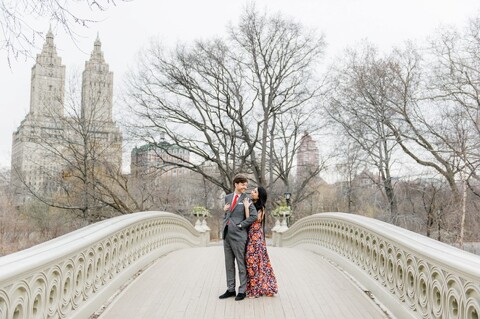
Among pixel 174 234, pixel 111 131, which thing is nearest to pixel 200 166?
pixel 111 131

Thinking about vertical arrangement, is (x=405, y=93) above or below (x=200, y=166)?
above

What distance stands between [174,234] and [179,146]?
15256 millimetres

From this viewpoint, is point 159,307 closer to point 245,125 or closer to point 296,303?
point 296,303

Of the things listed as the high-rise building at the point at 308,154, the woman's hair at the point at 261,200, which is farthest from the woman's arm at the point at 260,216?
the high-rise building at the point at 308,154

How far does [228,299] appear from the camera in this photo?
514cm

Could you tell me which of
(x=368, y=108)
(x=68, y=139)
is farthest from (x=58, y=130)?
(x=368, y=108)

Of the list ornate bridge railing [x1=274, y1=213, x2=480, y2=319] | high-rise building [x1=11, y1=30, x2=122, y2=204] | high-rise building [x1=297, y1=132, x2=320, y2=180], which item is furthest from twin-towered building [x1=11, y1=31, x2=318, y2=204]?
ornate bridge railing [x1=274, y1=213, x2=480, y2=319]

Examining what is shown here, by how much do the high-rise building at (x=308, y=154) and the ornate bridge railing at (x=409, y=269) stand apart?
79.0ft

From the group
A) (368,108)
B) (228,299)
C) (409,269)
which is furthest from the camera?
(368,108)

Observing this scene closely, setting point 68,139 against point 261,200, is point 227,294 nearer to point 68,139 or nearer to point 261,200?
point 261,200

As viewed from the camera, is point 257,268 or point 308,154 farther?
point 308,154

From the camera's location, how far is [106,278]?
5414 millimetres

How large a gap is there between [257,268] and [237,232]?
0.50m

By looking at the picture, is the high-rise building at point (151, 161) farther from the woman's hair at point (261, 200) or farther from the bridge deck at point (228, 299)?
the woman's hair at point (261, 200)
